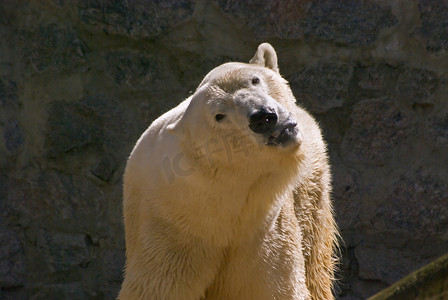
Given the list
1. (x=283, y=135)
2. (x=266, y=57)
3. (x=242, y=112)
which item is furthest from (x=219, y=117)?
(x=266, y=57)

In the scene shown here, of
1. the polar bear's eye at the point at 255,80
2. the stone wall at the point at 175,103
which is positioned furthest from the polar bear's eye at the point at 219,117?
the stone wall at the point at 175,103

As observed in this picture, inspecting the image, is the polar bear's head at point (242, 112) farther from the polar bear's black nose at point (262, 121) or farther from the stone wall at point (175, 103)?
the stone wall at point (175, 103)

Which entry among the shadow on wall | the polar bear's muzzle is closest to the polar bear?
the polar bear's muzzle

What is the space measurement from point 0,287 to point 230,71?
6.02 ft

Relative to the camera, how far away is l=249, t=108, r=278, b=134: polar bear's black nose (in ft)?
6.05

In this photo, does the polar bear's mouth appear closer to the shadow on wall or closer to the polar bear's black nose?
A: the polar bear's black nose

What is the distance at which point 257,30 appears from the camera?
3.06 meters

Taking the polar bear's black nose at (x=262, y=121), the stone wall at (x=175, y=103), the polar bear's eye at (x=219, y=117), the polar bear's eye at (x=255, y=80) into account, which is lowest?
the stone wall at (x=175, y=103)

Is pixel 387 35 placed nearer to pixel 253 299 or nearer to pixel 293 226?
pixel 293 226

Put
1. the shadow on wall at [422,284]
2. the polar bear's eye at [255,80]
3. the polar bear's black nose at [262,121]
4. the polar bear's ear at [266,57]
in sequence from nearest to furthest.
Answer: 1. the shadow on wall at [422,284]
2. the polar bear's black nose at [262,121]
3. the polar bear's eye at [255,80]
4. the polar bear's ear at [266,57]

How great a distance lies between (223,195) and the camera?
1973 mm

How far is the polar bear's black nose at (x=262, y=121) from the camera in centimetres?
184

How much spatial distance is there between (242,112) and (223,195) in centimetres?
25

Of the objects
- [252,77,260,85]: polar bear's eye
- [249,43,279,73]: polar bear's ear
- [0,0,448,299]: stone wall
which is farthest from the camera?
[0,0,448,299]: stone wall
